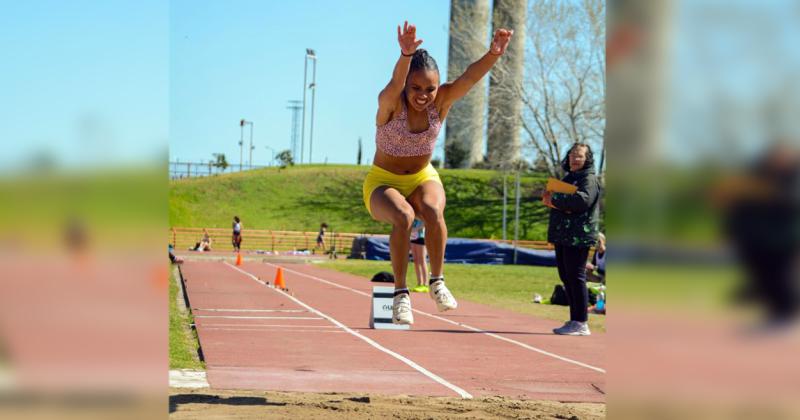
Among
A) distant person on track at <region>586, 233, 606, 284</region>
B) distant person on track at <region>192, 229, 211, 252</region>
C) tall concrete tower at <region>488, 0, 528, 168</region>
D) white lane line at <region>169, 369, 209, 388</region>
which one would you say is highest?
tall concrete tower at <region>488, 0, 528, 168</region>

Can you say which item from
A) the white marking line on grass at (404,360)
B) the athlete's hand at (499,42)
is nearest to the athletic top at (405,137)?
the athlete's hand at (499,42)

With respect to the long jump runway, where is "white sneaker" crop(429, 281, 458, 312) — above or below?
above

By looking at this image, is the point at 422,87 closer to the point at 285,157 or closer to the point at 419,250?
the point at 419,250

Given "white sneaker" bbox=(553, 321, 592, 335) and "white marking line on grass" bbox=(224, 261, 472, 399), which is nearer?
"white marking line on grass" bbox=(224, 261, 472, 399)

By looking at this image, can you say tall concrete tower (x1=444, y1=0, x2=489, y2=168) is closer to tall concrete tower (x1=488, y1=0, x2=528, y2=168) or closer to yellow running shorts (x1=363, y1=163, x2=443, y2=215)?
tall concrete tower (x1=488, y1=0, x2=528, y2=168)

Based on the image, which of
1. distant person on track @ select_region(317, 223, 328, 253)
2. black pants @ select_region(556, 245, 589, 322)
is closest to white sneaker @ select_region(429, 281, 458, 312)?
Answer: black pants @ select_region(556, 245, 589, 322)

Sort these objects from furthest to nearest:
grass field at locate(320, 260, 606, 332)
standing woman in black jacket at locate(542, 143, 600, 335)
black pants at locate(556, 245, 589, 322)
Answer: grass field at locate(320, 260, 606, 332) → black pants at locate(556, 245, 589, 322) → standing woman in black jacket at locate(542, 143, 600, 335)

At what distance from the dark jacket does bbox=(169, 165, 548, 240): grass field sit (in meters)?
34.1

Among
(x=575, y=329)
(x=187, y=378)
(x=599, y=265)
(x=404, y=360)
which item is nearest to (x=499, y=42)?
(x=187, y=378)

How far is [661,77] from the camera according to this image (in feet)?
4.85

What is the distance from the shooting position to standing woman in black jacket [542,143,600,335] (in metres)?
8.63

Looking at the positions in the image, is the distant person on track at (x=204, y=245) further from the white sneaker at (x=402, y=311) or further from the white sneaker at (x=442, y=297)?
the white sneaker at (x=442, y=297)

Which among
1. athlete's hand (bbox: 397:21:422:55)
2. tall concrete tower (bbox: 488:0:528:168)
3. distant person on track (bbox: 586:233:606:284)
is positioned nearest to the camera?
athlete's hand (bbox: 397:21:422:55)

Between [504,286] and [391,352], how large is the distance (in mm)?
10994
